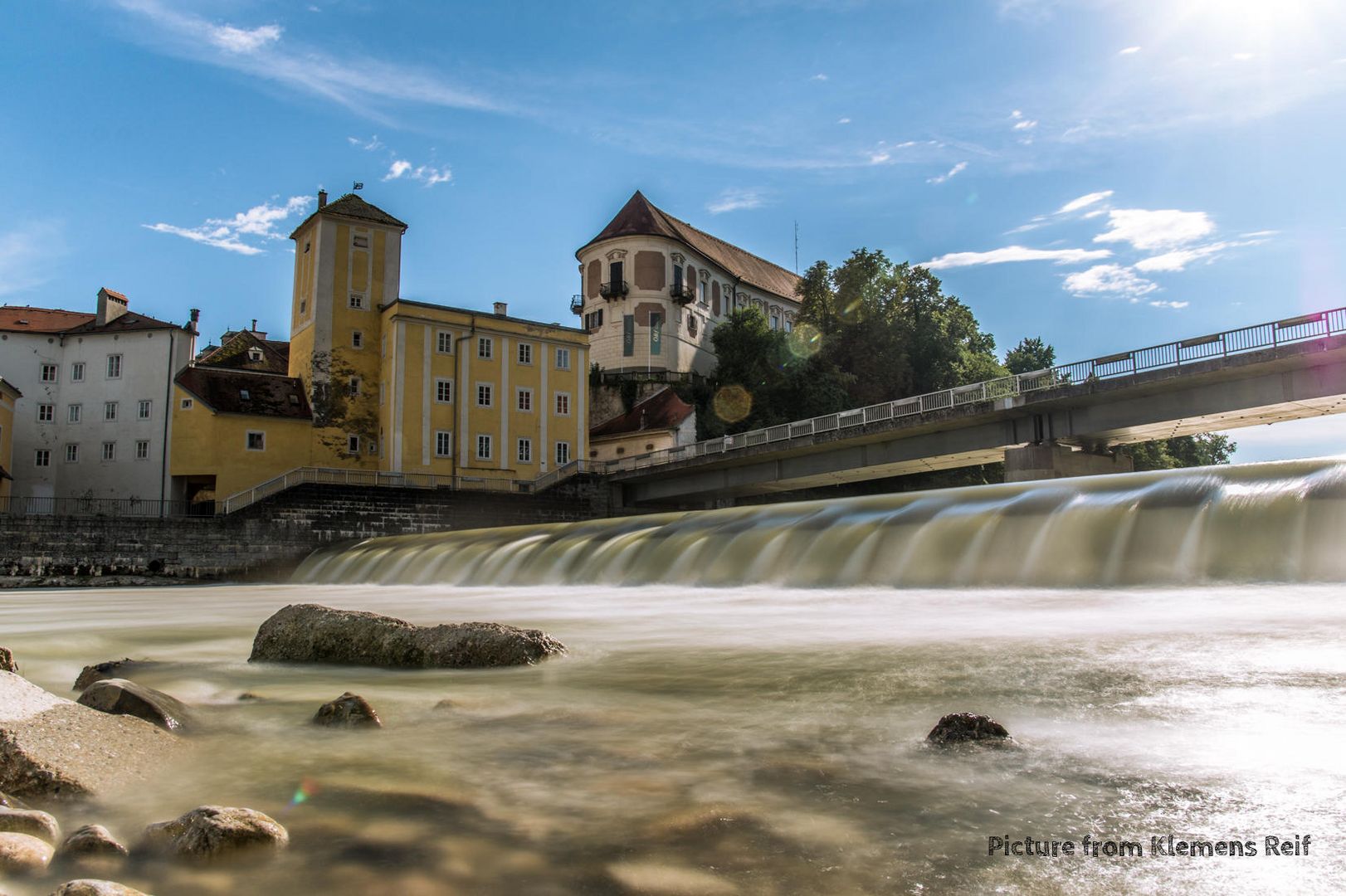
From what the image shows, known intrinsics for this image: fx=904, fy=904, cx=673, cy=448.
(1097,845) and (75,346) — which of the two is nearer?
(1097,845)

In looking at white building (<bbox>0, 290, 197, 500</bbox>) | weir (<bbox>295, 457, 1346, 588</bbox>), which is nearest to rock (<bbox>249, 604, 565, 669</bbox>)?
weir (<bbox>295, 457, 1346, 588</bbox>)

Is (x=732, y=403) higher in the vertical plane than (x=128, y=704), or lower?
higher

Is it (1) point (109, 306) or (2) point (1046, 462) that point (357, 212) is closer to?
(1) point (109, 306)

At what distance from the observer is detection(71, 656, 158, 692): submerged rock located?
630 centimetres

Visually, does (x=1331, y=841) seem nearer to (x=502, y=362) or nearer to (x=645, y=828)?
(x=645, y=828)

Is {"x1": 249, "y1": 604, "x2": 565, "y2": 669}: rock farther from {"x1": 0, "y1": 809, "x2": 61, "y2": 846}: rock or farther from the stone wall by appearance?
the stone wall

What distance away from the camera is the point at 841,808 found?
3.30m

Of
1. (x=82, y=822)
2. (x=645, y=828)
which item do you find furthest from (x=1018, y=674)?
(x=82, y=822)

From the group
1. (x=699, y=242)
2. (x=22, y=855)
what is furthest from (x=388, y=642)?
(x=699, y=242)

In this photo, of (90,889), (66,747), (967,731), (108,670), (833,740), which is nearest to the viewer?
(90,889)

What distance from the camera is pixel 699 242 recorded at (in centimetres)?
8231

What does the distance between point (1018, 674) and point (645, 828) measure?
11.3 ft

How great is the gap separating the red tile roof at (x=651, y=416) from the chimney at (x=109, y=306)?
30341 mm

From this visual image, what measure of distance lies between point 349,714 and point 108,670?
2.98 metres
